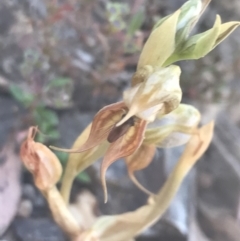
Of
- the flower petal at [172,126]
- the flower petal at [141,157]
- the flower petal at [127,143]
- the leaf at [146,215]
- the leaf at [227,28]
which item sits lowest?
the leaf at [146,215]

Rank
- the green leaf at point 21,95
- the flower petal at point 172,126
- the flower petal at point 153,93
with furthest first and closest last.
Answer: the green leaf at point 21,95
the flower petal at point 172,126
the flower petal at point 153,93

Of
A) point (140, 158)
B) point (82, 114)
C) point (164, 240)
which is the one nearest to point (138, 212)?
point (140, 158)

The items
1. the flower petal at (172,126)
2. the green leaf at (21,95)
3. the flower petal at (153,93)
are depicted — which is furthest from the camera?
the green leaf at (21,95)

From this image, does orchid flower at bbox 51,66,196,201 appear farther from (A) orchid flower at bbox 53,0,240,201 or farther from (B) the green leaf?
(B) the green leaf

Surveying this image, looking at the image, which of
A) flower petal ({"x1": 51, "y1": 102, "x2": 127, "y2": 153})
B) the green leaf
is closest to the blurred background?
the green leaf

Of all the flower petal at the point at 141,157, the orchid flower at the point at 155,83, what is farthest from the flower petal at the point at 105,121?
the flower petal at the point at 141,157

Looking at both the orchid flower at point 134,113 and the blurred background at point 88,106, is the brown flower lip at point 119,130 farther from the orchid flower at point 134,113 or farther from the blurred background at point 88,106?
the blurred background at point 88,106

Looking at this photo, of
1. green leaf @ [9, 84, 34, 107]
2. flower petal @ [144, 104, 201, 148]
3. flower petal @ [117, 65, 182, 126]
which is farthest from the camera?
green leaf @ [9, 84, 34, 107]
